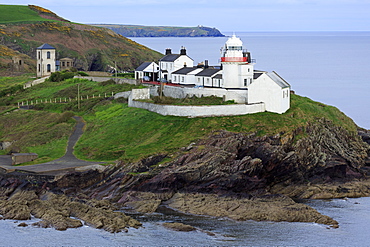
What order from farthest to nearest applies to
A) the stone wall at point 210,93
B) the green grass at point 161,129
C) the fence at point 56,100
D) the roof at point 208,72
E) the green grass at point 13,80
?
the green grass at point 13,80 → the fence at point 56,100 → the roof at point 208,72 → the stone wall at point 210,93 → the green grass at point 161,129

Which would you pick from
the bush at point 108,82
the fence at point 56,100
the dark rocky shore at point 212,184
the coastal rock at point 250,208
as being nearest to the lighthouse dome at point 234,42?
the dark rocky shore at point 212,184

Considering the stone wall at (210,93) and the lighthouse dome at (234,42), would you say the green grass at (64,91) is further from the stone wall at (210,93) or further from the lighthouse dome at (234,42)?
the lighthouse dome at (234,42)

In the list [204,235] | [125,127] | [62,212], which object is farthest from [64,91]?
[204,235]

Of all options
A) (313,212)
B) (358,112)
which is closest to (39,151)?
(313,212)

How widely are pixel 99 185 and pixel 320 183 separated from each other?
1842 cm

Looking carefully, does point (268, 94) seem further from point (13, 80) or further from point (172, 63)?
point (13, 80)

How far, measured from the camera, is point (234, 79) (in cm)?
7175

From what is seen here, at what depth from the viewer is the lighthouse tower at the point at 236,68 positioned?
71125 mm

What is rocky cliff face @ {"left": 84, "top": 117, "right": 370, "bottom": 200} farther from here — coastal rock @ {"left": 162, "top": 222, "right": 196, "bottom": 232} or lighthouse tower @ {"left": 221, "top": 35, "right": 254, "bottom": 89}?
lighthouse tower @ {"left": 221, "top": 35, "right": 254, "bottom": 89}

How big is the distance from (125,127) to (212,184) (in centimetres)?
1603

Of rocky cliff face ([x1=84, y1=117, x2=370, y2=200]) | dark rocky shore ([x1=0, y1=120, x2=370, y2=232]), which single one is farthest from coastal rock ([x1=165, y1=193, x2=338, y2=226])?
rocky cliff face ([x1=84, y1=117, x2=370, y2=200])

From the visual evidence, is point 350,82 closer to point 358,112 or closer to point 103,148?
point 358,112

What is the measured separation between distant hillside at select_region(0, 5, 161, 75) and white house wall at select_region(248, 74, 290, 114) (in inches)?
2657

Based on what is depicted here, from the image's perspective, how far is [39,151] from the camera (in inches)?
2452
